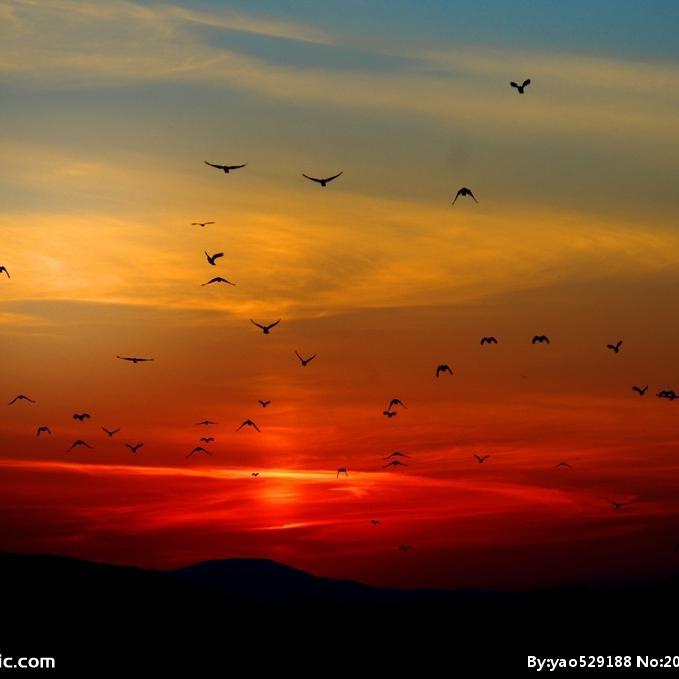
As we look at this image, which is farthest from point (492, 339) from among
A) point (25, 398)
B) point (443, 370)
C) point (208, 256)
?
point (25, 398)

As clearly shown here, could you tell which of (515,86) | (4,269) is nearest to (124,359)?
(4,269)

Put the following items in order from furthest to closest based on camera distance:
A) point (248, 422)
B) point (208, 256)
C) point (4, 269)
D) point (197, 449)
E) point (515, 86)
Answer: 1. point (197, 449)
2. point (248, 422)
3. point (4, 269)
4. point (208, 256)
5. point (515, 86)

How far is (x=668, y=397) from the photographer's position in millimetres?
150875

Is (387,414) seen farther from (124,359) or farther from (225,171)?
(225,171)

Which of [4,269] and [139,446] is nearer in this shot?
[4,269]

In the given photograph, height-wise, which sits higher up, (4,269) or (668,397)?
(4,269)

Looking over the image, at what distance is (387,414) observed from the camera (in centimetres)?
16138

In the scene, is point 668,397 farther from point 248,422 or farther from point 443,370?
point 248,422

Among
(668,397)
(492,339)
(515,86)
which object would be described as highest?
(515,86)

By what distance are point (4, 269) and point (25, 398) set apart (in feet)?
59.7

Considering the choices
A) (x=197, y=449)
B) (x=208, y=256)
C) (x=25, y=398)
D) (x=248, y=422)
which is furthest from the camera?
(x=197, y=449)

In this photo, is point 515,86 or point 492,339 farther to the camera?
point 492,339

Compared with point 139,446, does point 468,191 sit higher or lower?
higher

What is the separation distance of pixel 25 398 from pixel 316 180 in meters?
52.2
